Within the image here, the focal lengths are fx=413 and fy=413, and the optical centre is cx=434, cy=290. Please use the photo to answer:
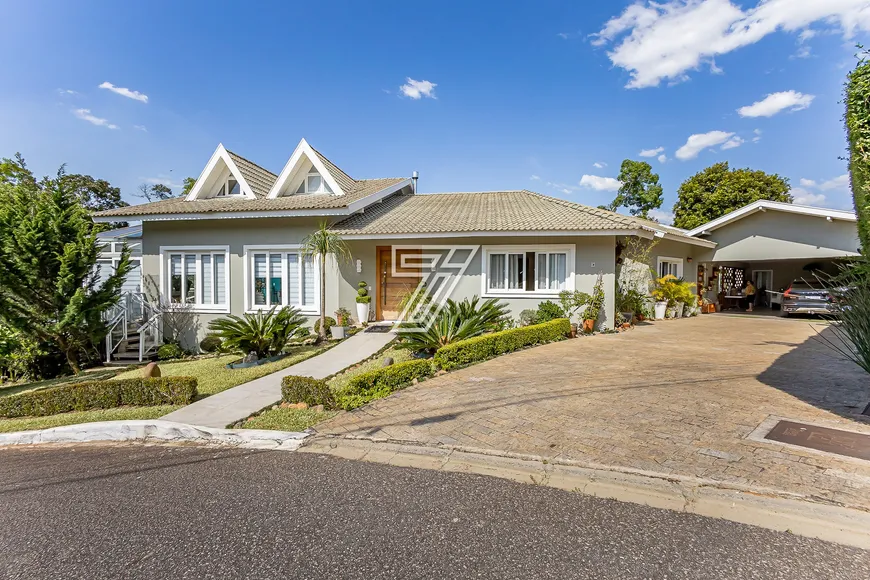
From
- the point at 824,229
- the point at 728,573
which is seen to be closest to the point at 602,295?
the point at 728,573

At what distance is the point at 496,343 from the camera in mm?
9969

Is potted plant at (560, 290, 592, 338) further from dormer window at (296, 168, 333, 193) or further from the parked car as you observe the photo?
the parked car

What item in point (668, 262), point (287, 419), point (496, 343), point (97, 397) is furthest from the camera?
point (668, 262)

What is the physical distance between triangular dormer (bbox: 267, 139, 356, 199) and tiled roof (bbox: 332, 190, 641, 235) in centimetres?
163

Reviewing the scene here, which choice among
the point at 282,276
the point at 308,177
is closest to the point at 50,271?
the point at 282,276

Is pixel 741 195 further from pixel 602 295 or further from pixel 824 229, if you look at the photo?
pixel 602 295

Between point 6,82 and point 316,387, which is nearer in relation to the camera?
point 316,387

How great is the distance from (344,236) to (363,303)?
234 centimetres

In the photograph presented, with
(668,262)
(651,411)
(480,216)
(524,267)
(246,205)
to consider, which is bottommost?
(651,411)

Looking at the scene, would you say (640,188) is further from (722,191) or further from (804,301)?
(804,301)

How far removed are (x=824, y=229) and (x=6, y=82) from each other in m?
31.6

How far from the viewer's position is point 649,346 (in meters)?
Answer: 11.0

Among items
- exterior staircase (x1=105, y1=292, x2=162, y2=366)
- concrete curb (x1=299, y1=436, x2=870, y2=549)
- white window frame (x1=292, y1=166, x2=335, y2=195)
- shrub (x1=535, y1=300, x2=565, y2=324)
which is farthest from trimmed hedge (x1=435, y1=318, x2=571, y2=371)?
exterior staircase (x1=105, y1=292, x2=162, y2=366)

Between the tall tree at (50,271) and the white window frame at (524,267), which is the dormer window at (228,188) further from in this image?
the white window frame at (524,267)
